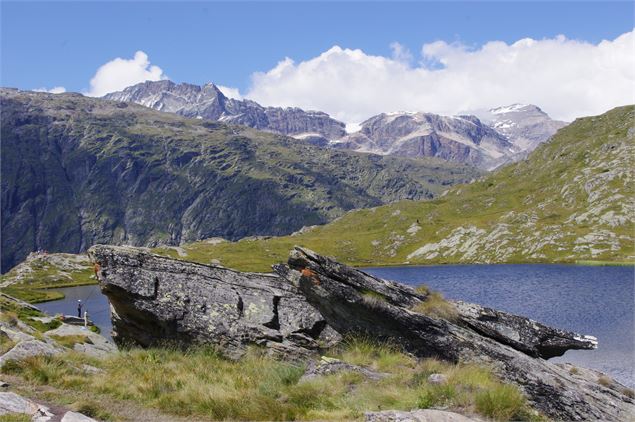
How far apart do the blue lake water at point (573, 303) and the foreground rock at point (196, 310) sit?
39011 millimetres

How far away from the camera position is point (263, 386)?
14289 mm

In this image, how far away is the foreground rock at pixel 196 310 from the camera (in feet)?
64.2

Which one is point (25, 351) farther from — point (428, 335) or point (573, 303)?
point (573, 303)

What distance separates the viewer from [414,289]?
22.1 metres

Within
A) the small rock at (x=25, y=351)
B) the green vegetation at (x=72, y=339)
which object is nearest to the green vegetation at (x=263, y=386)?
the small rock at (x=25, y=351)

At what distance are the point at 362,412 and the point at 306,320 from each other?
8.79 m

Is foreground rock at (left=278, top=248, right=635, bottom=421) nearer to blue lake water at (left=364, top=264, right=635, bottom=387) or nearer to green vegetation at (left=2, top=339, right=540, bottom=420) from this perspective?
green vegetation at (left=2, top=339, right=540, bottom=420)

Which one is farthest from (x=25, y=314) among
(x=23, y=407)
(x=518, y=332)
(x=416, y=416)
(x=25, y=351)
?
(x=416, y=416)

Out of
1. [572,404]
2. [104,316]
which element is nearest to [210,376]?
[572,404]

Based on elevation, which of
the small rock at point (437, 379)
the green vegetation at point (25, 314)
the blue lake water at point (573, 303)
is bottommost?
the blue lake water at point (573, 303)

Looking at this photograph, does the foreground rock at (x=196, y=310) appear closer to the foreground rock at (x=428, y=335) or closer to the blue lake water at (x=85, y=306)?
the foreground rock at (x=428, y=335)

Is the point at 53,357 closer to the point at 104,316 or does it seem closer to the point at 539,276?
the point at 104,316

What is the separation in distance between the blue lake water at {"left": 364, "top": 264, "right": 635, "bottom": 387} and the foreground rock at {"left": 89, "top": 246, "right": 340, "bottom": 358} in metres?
38.8

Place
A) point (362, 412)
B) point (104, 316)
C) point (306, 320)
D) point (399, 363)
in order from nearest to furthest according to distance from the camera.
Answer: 1. point (362, 412)
2. point (399, 363)
3. point (306, 320)
4. point (104, 316)
